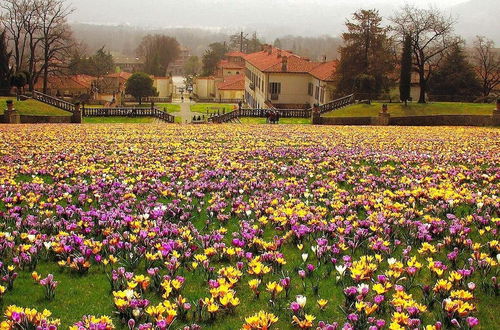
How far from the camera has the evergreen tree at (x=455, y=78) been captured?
63.8m

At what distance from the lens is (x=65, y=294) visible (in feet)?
16.6

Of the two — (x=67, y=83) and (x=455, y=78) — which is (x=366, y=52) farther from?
(x=67, y=83)

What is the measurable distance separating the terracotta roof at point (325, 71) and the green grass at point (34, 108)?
3438 cm

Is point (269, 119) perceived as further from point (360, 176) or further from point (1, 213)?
point (1, 213)

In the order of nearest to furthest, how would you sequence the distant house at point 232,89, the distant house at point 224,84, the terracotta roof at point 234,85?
the distant house at point 232,89
the terracotta roof at point 234,85
the distant house at point 224,84

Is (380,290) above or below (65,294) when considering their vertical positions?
above

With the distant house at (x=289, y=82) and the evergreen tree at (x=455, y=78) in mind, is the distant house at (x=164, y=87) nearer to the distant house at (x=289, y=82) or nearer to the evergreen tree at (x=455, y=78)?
the distant house at (x=289, y=82)

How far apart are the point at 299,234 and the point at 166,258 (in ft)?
6.20

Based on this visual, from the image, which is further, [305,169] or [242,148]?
[242,148]

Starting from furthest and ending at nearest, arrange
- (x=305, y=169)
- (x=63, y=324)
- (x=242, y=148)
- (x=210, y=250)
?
(x=242, y=148)
(x=305, y=169)
(x=210, y=250)
(x=63, y=324)

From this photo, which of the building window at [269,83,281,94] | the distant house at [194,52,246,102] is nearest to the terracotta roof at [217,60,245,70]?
the distant house at [194,52,246,102]

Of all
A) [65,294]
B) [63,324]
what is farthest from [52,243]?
[63,324]

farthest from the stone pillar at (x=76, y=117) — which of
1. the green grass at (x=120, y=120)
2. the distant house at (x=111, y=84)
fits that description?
the distant house at (x=111, y=84)

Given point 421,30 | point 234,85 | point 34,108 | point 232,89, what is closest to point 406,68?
point 421,30
